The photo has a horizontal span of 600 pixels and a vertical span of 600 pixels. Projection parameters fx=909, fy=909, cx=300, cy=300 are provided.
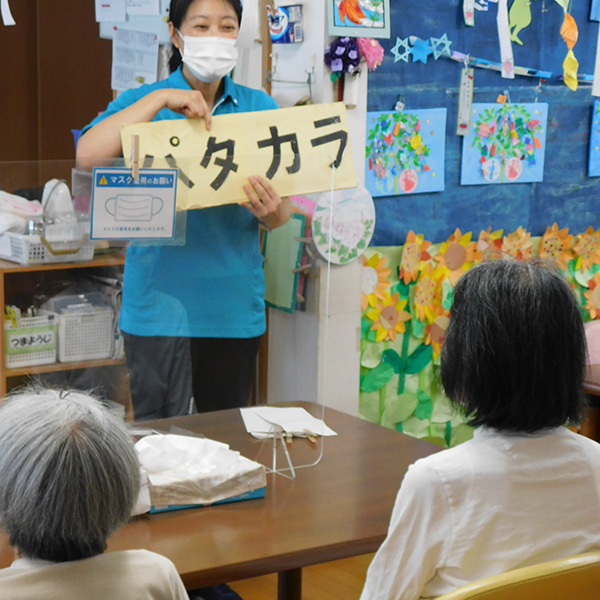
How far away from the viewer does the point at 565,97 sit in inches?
141

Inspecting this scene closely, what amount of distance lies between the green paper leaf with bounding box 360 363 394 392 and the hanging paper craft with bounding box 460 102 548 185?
739 mm

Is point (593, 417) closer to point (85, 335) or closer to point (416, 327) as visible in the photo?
point (416, 327)

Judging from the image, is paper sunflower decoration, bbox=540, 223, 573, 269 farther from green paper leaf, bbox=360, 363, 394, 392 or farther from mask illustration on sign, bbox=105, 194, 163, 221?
mask illustration on sign, bbox=105, 194, 163, 221

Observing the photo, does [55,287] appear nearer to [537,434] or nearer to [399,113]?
[537,434]

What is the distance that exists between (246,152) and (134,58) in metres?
1.88

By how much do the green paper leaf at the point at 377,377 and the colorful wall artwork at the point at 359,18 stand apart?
113 cm

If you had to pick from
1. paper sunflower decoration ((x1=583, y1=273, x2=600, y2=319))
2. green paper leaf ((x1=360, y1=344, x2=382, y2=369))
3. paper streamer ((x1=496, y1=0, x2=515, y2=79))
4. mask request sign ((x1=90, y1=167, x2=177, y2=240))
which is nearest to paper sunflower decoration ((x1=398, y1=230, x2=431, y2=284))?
green paper leaf ((x1=360, y1=344, x2=382, y2=369))

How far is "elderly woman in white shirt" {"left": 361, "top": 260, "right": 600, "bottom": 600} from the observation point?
3.99 feet

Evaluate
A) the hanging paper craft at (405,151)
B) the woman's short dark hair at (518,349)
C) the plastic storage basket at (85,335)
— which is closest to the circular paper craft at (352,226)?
the hanging paper craft at (405,151)

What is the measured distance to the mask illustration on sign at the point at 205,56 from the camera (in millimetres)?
2240

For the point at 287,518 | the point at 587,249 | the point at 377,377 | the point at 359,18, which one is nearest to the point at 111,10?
the point at 359,18

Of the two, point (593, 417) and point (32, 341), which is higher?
point (32, 341)

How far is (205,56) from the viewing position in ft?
7.36

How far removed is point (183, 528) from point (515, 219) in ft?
7.88
